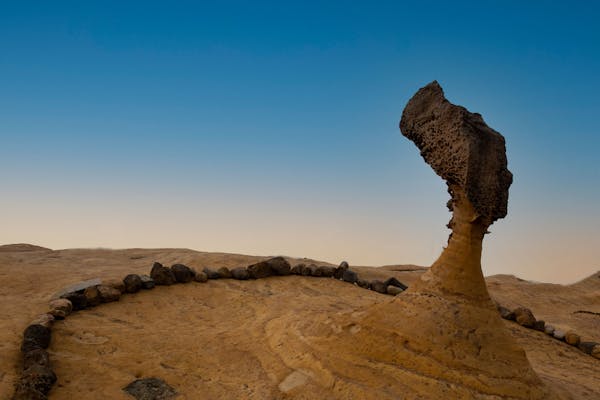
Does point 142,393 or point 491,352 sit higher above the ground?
point 491,352

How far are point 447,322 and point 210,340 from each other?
10.1ft

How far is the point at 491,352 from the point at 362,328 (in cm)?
137

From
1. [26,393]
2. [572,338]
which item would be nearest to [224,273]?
[26,393]

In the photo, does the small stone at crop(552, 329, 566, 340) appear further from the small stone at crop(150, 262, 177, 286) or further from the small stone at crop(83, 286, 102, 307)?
the small stone at crop(83, 286, 102, 307)

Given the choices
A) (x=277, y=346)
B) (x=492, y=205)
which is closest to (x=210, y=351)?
(x=277, y=346)

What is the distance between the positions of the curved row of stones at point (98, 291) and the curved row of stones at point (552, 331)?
238 cm

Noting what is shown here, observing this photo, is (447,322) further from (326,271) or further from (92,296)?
(326,271)

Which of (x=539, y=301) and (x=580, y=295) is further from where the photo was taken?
(x=580, y=295)

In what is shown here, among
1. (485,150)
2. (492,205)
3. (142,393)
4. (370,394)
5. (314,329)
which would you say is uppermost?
(485,150)

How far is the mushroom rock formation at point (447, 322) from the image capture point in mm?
4523

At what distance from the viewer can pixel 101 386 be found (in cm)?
467

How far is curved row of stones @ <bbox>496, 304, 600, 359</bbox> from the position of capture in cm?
804

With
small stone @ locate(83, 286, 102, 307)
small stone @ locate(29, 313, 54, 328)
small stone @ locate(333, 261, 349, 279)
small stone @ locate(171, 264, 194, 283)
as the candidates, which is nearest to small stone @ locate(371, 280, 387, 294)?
small stone @ locate(333, 261, 349, 279)

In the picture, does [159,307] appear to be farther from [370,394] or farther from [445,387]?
[445,387]
